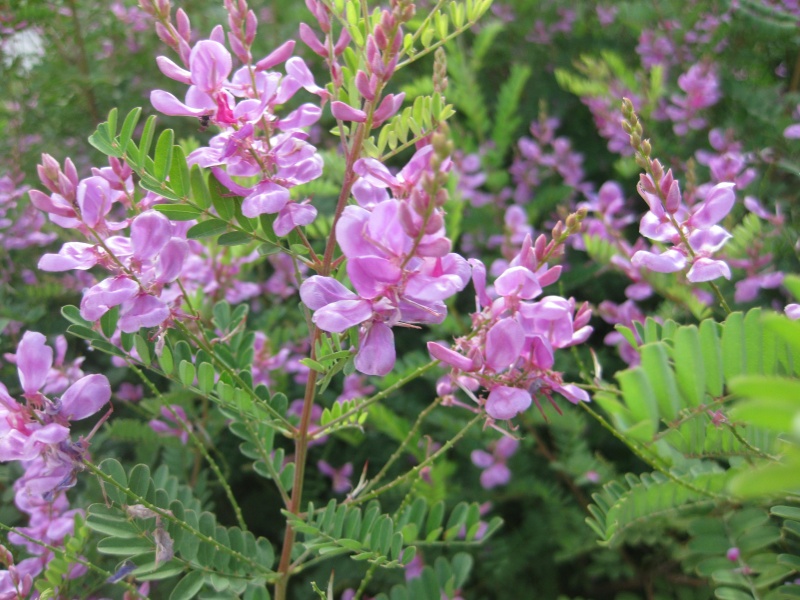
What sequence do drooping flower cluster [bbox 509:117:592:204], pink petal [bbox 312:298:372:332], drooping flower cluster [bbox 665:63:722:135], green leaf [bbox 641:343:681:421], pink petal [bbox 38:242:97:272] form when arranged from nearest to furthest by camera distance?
1. green leaf [bbox 641:343:681:421]
2. pink petal [bbox 312:298:372:332]
3. pink petal [bbox 38:242:97:272]
4. drooping flower cluster [bbox 665:63:722:135]
5. drooping flower cluster [bbox 509:117:592:204]

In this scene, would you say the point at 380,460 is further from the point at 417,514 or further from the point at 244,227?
the point at 244,227

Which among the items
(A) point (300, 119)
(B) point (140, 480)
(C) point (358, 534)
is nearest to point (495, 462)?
(C) point (358, 534)

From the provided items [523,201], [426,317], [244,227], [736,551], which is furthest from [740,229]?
[244,227]

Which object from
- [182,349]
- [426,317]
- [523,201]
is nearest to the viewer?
[426,317]

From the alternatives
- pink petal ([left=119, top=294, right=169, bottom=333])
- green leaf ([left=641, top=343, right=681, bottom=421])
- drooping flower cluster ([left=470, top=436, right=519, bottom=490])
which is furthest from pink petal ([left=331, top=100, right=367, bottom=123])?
drooping flower cluster ([left=470, top=436, right=519, bottom=490])

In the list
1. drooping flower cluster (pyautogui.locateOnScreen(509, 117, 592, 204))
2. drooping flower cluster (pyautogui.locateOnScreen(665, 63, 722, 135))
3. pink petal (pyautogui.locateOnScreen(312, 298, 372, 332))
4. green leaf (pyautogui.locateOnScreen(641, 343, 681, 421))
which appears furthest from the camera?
drooping flower cluster (pyautogui.locateOnScreen(509, 117, 592, 204))

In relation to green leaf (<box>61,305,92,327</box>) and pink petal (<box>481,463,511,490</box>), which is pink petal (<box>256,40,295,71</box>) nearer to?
green leaf (<box>61,305,92,327</box>)

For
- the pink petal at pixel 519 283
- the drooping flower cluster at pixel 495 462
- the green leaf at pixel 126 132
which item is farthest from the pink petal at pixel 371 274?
the drooping flower cluster at pixel 495 462

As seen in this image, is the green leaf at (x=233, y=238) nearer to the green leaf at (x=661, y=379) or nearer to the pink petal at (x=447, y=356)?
the pink petal at (x=447, y=356)
